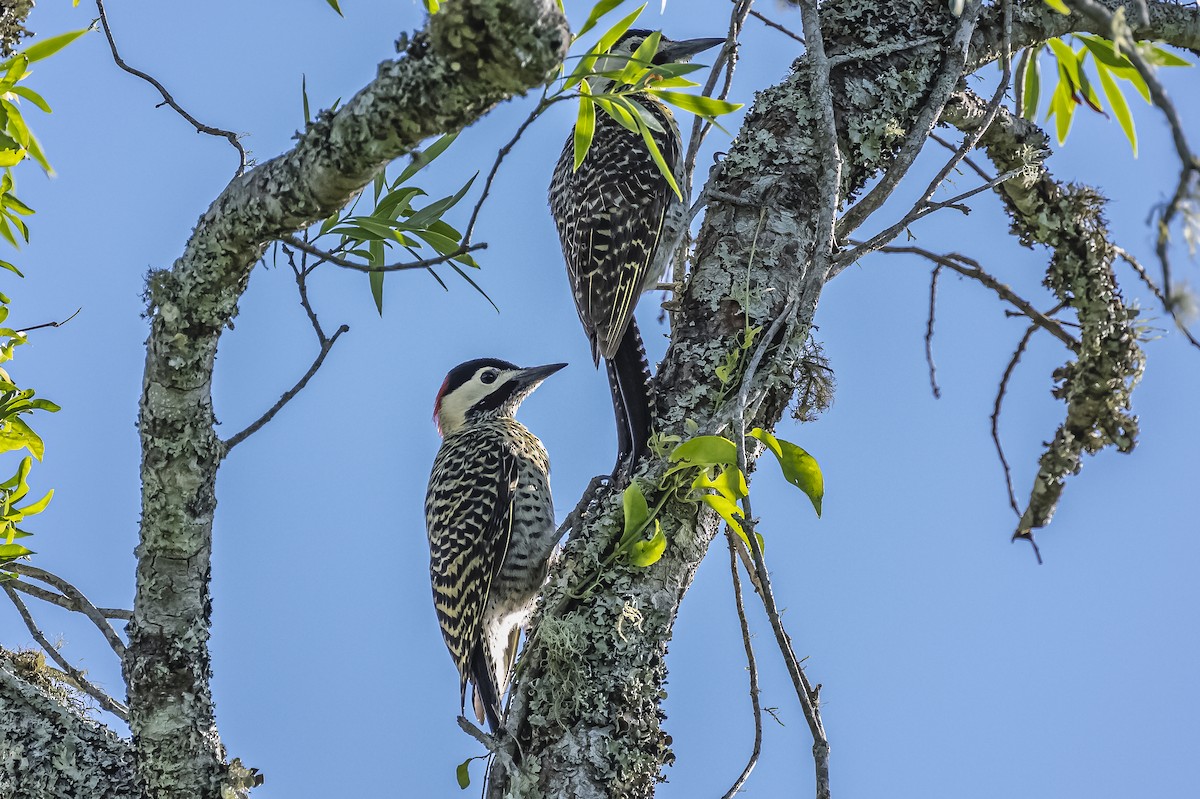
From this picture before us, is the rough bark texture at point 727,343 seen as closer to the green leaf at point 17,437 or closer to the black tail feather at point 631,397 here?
the black tail feather at point 631,397

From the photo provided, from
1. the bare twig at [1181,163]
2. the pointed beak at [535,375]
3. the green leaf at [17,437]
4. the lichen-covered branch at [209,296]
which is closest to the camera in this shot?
the bare twig at [1181,163]

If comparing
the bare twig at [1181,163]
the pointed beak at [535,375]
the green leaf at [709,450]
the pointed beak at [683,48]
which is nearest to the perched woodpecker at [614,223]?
the pointed beak at [683,48]

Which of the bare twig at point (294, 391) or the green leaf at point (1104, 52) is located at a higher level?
the green leaf at point (1104, 52)

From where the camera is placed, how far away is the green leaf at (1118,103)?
2987 millimetres

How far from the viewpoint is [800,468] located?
257cm

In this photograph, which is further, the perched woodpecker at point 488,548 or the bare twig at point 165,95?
the perched woodpecker at point 488,548

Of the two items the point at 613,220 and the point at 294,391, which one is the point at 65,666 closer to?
the point at 294,391

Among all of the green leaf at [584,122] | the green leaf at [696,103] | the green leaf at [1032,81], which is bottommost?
the green leaf at [584,122]

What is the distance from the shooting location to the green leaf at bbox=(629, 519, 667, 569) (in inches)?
98.3

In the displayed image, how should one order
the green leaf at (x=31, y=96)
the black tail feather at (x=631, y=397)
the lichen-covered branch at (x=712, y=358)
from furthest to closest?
the black tail feather at (x=631, y=397) → the green leaf at (x=31, y=96) → the lichen-covered branch at (x=712, y=358)

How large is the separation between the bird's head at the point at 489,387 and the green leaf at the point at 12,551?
2434 millimetres

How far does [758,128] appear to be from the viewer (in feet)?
10.4

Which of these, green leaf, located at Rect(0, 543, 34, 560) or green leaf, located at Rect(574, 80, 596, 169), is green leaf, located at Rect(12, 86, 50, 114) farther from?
green leaf, located at Rect(574, 80, 596, 169)

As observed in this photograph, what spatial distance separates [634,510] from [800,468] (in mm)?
375
